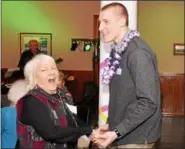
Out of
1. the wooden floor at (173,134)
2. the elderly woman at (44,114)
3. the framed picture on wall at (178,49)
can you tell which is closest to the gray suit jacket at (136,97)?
the elderly woman at (44,114)

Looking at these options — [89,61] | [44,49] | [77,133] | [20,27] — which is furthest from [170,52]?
[77,133]

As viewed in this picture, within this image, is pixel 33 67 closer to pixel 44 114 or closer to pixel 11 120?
pixel 44 114

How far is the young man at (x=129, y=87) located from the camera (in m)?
1.65

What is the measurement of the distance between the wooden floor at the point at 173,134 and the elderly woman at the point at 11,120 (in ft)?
9.83

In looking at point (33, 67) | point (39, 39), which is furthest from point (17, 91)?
point (39, 39)

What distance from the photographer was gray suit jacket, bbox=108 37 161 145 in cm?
164

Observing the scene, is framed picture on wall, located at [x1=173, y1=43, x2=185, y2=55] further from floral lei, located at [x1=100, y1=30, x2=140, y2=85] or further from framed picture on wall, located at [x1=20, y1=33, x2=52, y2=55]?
floral lei, located at [x1=100, y1=30, x2=140, y2=85]

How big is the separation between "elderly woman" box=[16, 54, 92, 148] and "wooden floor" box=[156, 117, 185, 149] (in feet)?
10.4

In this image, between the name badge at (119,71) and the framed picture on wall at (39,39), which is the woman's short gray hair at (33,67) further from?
the framed picture on wall at (39,39)

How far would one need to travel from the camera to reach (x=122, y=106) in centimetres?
178

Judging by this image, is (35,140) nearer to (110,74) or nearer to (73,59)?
(110,74)

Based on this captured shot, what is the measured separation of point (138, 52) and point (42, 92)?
0.76 meters

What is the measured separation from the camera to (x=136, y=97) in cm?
172

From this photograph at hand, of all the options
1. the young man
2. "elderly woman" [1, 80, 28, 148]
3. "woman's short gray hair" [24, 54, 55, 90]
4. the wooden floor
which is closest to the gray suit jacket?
the young man
